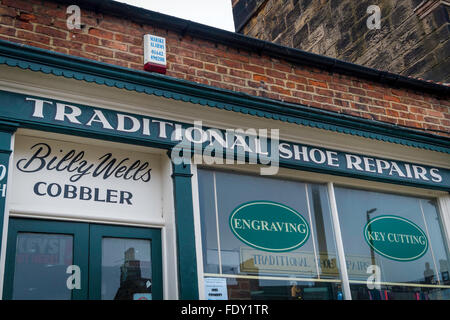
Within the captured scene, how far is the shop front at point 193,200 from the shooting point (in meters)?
4.68

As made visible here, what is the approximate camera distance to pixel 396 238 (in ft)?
21.1

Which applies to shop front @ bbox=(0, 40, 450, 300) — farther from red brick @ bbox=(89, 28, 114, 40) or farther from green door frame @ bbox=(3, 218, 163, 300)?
red brick @ bbox=(89, 28, 114, 40)

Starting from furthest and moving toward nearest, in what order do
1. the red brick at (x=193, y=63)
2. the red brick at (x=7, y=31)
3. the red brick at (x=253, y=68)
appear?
the red brick at (x=253, y=68) < the red brick at (x=193, y=63) < the red brick at (x=7, y=31)

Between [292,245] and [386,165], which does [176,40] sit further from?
[386,165]

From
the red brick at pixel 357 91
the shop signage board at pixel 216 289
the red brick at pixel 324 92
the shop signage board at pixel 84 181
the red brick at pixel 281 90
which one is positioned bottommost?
the shop signage board at pixel 216 289

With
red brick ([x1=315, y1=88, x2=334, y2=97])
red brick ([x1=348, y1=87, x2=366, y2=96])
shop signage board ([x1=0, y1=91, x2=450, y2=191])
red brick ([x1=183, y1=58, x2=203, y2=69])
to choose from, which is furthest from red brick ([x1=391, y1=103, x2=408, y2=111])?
red brick ([x1=183, y1=58, x2=203, y2=69])

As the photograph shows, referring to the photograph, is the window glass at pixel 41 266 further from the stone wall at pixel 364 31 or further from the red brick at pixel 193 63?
the stone wall at pixel 364 31

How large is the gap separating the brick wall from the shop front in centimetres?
44

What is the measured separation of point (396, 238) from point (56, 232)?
12.4ft

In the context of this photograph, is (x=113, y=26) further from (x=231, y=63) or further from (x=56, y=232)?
(x=56, y=232)

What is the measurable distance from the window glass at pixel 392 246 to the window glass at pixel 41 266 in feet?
9.57

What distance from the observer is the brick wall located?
5.07 metres

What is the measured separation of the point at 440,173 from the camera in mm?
6906

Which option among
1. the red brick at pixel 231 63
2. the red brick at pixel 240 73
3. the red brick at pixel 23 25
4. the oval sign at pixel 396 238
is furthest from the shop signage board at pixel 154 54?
the oval sign at pixel 396 238
